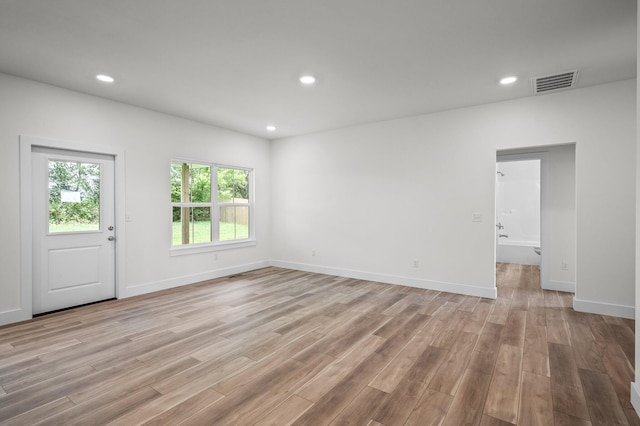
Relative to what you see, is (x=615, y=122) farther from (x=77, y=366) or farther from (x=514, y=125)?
(x=77, y=366)

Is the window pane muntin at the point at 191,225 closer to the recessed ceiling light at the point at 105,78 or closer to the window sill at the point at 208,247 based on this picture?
the window sill at the point at 208,247

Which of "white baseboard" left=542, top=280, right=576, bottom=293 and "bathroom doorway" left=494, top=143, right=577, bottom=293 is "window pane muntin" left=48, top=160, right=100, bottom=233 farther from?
"white baseboard" left=542, top=280, right=576, bottom=293

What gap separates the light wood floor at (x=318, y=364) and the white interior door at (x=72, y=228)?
0.34 metres

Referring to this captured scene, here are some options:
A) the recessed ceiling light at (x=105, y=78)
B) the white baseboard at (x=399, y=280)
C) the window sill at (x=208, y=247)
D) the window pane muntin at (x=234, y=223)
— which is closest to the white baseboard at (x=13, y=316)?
the window sill at (x=208, y=247)

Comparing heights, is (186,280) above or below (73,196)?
below

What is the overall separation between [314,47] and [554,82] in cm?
286

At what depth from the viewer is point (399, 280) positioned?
5.14m

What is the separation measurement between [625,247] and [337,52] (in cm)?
389

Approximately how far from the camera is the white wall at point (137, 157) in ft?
11.4

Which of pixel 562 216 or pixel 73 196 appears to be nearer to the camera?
pixel 73 196

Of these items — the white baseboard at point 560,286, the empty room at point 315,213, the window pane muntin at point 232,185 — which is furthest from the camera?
the window pane muntin at point 232,185

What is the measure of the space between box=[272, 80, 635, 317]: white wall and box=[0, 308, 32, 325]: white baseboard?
396 centimetres

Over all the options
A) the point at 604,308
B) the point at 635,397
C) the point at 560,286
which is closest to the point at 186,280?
the point at 635,397

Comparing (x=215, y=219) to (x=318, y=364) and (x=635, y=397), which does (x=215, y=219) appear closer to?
(x=318, y=364)
